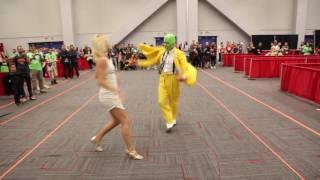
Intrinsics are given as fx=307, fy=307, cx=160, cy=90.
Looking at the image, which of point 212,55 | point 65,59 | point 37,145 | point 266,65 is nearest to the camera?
point 37,145

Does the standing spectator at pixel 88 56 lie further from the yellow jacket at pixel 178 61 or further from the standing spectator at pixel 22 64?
the yellow jacket at pixel 178 61

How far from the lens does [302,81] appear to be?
834 cm

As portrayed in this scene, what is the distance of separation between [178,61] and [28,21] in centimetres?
2119

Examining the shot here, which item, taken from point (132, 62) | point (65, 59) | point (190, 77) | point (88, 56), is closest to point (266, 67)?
point (190, 77)

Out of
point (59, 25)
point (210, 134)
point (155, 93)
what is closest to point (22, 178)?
point (210, 134)

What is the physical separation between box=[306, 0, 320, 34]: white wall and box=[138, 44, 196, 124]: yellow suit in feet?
70.5

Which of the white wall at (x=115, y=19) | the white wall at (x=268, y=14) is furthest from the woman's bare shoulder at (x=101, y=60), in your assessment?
the white wall at (x=268, y=14)

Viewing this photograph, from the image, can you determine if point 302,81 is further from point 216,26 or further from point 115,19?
point 115,19

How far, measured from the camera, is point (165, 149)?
4684 mm

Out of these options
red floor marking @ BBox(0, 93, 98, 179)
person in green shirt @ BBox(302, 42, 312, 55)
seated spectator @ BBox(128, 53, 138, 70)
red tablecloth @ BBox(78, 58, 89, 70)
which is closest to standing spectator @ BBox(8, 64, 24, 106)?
red floor marking @ BBox(0, 93, 98, 179)

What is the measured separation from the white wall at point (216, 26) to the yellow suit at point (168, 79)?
60.5ft

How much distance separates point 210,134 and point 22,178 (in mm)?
3030

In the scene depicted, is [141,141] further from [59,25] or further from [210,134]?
[59,25]

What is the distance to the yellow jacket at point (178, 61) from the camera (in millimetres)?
5092
